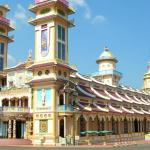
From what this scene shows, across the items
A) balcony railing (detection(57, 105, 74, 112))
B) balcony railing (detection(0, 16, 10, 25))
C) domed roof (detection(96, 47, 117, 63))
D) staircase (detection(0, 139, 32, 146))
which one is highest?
balcony railing (detection(0, 16, 10, 25))

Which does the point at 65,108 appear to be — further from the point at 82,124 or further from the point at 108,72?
the point at 108,72

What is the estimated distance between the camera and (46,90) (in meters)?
51.3

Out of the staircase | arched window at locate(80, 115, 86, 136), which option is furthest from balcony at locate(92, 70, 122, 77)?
the staircase

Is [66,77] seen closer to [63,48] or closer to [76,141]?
[63,48]

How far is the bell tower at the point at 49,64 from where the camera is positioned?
5031 cm

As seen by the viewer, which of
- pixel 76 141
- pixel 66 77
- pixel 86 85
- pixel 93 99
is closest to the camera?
pixel 76 141

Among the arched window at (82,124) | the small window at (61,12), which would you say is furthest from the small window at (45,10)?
the arched window at (82,124)

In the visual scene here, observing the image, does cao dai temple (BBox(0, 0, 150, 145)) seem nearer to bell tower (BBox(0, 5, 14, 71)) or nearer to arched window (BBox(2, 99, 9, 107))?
arched window (BBox(2, 99, 9, 107))

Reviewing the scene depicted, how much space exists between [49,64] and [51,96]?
450 centimetres

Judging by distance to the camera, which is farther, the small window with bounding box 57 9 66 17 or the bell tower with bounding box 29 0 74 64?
the small window with bounding box 57 9 66 17

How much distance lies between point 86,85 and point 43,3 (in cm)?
1688

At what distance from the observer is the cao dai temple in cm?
5050

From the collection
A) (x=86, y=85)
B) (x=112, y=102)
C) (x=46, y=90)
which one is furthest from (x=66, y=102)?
(x=112, y=102)

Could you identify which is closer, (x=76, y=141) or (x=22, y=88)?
(x=76, y=141)
